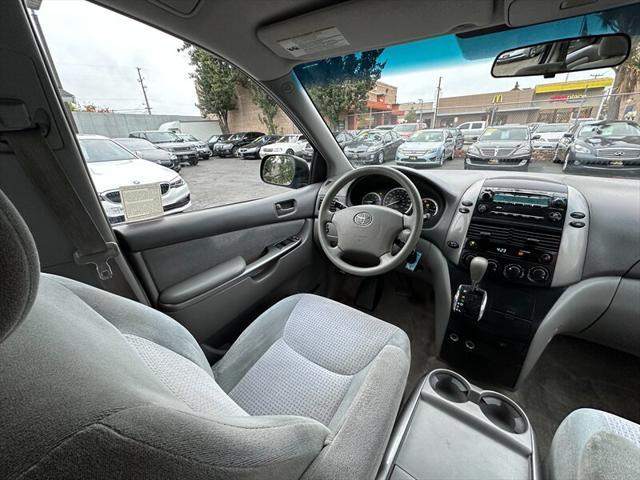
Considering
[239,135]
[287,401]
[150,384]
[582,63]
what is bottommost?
[287,401]

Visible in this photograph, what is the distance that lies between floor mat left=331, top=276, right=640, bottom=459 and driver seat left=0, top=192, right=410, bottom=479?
2.67 feet

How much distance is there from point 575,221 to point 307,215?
57.5 inches

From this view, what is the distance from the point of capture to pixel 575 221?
1.33 metres

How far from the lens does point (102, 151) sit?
4.30 ft

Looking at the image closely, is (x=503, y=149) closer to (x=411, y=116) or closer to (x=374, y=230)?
(x=411, y=116)

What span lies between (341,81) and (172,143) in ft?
3.61

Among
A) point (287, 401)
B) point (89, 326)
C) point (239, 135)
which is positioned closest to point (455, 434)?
point (287, 401)

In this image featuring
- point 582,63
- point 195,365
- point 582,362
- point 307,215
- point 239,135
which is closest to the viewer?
point 195,365

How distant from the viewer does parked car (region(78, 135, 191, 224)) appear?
123cm

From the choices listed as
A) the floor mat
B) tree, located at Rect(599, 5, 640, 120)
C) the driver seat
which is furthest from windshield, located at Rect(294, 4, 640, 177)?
the driver seat

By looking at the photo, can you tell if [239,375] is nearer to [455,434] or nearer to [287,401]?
[287,401]

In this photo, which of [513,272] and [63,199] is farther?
[513,272]

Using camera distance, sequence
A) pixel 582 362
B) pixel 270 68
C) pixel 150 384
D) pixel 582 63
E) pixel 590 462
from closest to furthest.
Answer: pixel 150 384, pixel 590 462, pixel 582 63, pixel 270 68, pixel 582 362

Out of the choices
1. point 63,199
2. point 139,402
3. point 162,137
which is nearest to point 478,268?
point 139,402
